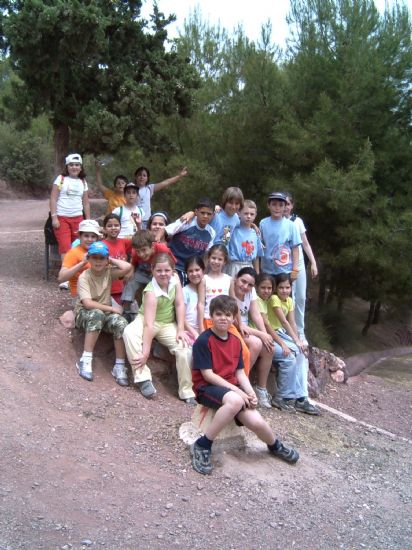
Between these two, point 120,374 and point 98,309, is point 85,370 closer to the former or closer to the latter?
point 120,374

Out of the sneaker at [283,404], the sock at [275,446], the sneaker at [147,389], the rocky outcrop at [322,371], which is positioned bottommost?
the rocky outcrop at [322,371]

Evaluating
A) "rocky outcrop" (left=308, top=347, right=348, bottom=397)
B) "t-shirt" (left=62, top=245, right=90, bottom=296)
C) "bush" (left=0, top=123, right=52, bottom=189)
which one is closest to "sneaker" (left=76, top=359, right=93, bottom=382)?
"t-shirt" (left=62, top=245, right=90, bottom=296)

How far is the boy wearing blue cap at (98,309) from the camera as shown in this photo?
4527 mm

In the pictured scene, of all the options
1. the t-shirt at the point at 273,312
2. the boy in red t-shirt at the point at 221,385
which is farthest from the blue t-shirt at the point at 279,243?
the boy in red t-shirt at the point at 221,385

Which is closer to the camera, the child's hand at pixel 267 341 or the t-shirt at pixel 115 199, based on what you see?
the child's hand at pixel 267 341

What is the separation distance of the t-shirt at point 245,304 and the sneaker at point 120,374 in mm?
1080

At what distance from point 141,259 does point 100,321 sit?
0.67 m

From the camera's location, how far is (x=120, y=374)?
4.52 meters

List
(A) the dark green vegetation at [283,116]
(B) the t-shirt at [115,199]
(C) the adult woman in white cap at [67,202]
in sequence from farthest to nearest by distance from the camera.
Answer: (A) the dark green vegetation at [283,116] < (B) the t-shirt at [115,199] < (C) the adult woman in white cap at [67,202]

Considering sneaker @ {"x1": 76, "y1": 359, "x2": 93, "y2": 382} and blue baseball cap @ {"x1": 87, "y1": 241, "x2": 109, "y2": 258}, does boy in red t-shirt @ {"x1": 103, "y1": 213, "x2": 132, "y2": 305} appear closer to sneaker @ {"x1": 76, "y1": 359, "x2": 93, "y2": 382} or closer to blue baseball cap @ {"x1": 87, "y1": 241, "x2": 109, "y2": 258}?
blue baseball cap @ {"x1": 87, "y1": 241, "x2": 109, "y2": 258}

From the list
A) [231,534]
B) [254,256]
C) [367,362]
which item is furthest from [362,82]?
[231,534]

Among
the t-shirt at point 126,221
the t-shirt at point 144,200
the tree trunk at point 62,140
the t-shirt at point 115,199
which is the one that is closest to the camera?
the t-shirt at point 126,221

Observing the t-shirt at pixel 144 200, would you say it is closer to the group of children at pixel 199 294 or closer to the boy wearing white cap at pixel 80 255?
the group of children at pixel 199 294

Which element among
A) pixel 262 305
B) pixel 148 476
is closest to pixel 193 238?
pixel 262 305
